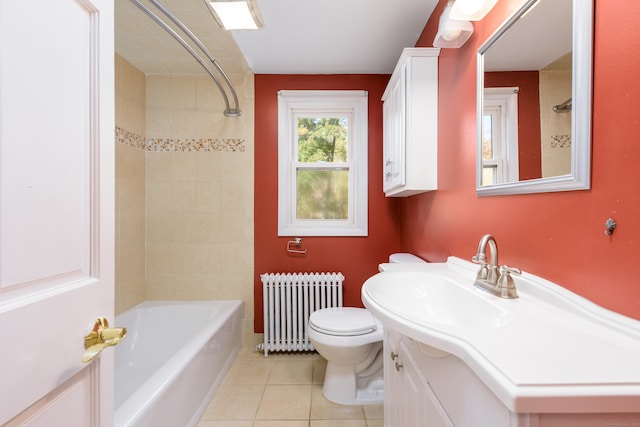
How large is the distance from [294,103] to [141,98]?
1.24 m

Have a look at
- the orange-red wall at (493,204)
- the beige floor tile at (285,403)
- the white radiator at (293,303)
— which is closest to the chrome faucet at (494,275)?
the orange-red wall at (493,204)

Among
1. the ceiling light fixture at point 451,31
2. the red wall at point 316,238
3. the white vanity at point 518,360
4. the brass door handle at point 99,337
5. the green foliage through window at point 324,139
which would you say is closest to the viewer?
the white vanity at point 518,360

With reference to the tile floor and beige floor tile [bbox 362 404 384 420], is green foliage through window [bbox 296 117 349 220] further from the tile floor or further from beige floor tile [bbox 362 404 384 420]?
beige floor tile [bbox 362 404 384 420]

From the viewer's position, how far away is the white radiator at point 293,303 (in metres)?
2.28

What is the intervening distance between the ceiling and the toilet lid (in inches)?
72.7

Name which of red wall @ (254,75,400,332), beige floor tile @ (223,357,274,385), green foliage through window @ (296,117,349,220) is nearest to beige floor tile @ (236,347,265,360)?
beige floor tile @ (223,357,274,385)

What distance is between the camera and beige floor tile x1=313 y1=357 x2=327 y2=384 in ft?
6.52

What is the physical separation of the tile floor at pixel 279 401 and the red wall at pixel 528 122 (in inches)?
58.5

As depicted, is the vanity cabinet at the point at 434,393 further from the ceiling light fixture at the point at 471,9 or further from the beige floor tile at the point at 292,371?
the ceiling light fixture at the point at 471,9

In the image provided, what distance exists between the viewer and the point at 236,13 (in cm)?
142

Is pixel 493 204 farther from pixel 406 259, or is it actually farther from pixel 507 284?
pixel 406 259

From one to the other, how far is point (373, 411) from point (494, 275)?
1209 millimetres

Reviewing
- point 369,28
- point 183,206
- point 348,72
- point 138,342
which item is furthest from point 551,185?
point 138,342

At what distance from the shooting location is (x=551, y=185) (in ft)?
2.77
